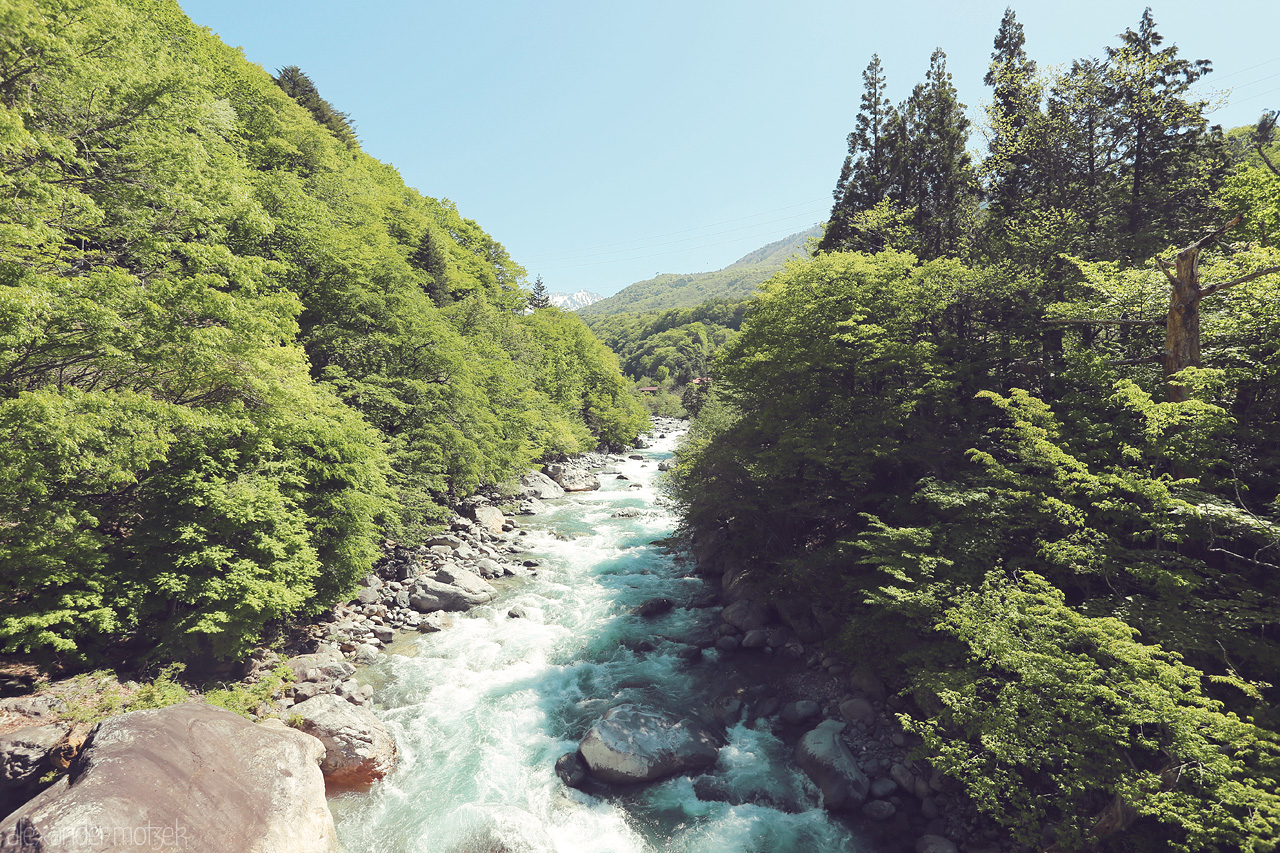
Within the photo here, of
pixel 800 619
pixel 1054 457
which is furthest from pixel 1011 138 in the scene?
pixel 800 619

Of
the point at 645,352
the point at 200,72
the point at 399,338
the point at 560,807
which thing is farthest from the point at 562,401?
the point at 645,352

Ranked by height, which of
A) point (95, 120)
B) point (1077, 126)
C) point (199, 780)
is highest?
point (95, 120)

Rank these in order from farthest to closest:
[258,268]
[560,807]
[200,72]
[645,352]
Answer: [645,352] → [200,72] → [258,268] → [560,807]

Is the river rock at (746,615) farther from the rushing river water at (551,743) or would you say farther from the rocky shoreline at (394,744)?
the rushing river water at (551,743)

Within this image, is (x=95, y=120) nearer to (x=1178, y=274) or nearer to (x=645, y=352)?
(x=1178, y=274)

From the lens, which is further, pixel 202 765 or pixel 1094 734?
pixel 202 765

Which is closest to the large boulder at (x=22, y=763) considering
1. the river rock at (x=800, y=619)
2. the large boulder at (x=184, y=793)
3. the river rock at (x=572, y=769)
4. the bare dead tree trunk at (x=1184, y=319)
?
the large boulder at (x=184, y=793)

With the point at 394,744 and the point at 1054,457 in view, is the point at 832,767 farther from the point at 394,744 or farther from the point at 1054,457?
the point at 394,744

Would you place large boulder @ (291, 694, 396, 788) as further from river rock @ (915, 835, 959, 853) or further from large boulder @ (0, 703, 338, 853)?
river rock @ (915, 835, 959, 853)

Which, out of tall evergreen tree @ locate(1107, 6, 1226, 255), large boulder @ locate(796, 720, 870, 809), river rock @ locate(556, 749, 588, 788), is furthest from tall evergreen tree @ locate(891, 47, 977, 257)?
river rock @ locate(556, 749, 588, 788)

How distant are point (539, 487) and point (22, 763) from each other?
28.7 meters

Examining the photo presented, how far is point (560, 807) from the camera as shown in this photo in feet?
33.5

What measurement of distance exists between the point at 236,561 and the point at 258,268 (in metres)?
7.78

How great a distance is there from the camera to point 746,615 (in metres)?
17.1
